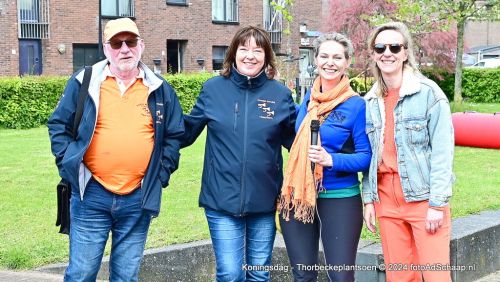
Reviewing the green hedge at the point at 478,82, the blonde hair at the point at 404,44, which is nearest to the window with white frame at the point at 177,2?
the green hedge at the point at 478,82

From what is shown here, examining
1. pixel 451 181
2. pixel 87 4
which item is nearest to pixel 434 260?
pixel 451 181

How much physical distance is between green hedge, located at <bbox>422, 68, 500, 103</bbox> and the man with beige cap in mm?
32036

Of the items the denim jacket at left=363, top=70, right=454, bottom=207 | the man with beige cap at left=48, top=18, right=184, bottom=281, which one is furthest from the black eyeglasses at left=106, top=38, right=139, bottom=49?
the denim jacket at left=363, top=70, right=454, bottom=207

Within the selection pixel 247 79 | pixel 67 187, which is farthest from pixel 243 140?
pixel 67 187

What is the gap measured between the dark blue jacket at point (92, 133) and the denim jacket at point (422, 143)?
1.30m

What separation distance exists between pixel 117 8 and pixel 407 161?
27.5 m

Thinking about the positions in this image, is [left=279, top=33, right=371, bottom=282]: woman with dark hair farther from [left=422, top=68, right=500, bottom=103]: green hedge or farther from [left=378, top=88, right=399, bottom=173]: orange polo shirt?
[left=422, top=68, right=500, bottom=103]: green hedge

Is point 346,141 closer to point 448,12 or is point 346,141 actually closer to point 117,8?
point 448,12

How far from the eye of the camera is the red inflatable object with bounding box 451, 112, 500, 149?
15.1m

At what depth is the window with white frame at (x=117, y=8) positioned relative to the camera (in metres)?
30.4

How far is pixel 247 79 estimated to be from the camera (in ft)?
15.8

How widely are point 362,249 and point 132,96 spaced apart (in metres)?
2.51

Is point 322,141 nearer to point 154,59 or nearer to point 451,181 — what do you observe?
point 451,181

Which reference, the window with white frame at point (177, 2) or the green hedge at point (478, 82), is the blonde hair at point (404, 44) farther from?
the green hedge at point (478, 82)
